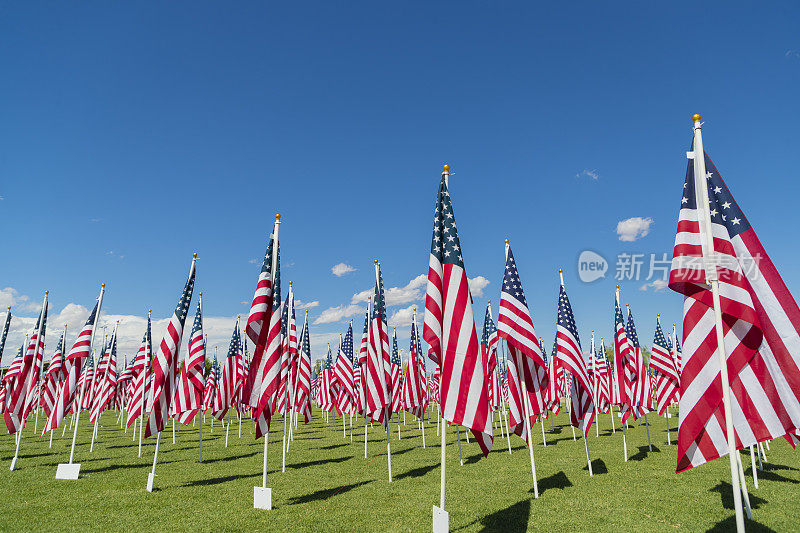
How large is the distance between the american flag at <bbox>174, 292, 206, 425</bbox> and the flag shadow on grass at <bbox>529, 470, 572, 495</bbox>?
14.4 metres

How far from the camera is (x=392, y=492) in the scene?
1348 centimetres

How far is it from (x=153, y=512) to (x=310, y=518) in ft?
14.7

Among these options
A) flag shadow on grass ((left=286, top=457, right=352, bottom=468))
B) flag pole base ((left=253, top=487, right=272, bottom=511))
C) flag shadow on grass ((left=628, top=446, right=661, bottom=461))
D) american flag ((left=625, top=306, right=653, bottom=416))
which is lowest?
flag shadow on grass ((left=628, top=446, right=661, bottom=461))

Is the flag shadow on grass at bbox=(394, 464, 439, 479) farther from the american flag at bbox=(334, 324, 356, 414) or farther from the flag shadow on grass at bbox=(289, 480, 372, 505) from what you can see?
the american flag at bbox=(334, 324, 356, 414)

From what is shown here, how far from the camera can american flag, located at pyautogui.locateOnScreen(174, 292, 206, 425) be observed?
1903cm

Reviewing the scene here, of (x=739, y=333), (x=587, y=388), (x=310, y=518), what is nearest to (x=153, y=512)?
(x=310, y=518)

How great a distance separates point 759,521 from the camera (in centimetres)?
972

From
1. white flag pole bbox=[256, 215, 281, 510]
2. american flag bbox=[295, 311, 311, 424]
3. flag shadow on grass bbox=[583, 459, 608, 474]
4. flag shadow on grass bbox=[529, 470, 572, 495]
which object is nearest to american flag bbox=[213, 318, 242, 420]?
american flag bbox=[295, 311, 311, 424]

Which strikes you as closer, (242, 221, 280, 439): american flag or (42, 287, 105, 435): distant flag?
(242, 221, 280, 439): american flag

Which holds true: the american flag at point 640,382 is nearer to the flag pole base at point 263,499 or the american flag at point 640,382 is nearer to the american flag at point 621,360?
the american flag at point 621,360

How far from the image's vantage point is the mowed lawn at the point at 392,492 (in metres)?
10.3

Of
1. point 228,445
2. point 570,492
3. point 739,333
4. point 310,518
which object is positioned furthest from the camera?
point 228,445

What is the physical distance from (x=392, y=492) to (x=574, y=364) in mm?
6981

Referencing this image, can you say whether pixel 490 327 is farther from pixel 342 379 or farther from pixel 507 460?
pixel 342 379
